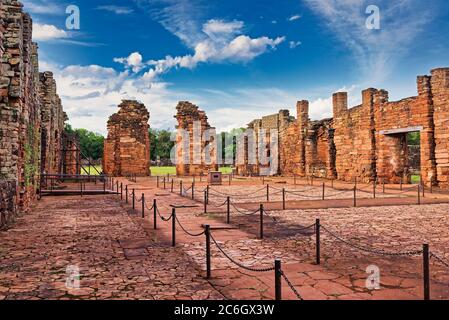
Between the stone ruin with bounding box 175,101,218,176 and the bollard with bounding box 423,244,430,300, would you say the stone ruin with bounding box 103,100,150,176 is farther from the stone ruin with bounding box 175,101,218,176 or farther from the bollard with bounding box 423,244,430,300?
the bollard with bounding box 423,244,430,300

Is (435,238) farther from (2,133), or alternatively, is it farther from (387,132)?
(387,132)

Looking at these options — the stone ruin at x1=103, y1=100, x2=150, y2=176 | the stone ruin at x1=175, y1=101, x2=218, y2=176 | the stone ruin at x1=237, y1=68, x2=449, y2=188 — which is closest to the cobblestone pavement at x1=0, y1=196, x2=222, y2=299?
the stone ruin at x1=237, y1=68, x2=449, y2=188

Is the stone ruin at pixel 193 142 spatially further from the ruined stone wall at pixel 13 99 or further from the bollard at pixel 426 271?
the bollard at pixel 426 271

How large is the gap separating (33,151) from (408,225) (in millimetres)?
13345

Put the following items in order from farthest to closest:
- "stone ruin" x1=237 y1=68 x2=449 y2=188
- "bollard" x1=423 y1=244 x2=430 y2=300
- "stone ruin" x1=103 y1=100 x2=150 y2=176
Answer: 1. "stone ruin" x1=103 y1=100 x2=150 y2=176
2. "stone ruin" x1=237 y1=68 x2=449 y2=188
3. "bollard" x1=423 y1=244 x2=430 y2=300

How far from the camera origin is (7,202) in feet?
33.9

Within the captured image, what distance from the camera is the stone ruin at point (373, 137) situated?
21.5 m

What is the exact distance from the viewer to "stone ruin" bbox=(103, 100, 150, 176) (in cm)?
3566

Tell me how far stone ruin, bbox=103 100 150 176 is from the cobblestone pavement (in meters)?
25.1

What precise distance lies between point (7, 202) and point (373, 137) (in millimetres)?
22645

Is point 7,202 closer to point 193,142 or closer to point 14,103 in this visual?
point 14,103

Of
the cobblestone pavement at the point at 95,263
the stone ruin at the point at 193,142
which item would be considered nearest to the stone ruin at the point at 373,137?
the stone ruin at the point at 193,142

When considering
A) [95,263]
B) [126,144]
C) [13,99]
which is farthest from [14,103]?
[126,144]
